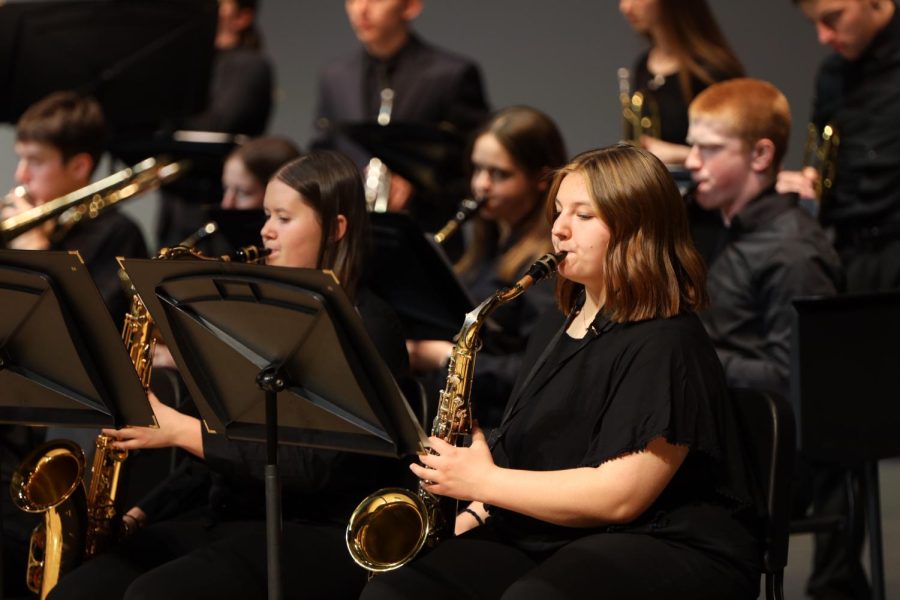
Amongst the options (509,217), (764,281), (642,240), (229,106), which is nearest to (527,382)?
(642,240)

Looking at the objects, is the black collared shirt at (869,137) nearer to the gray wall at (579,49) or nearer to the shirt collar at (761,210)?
the shirt collar at (761,210)

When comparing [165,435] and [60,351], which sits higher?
[60,351]

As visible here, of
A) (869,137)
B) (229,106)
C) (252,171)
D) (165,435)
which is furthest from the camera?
(229,106)

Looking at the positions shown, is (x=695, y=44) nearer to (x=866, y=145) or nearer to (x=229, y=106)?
(x=866, y=145)

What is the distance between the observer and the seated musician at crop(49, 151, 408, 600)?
8.21 ft

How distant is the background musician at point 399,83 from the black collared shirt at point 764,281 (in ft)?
4.38

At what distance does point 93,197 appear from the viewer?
413cm

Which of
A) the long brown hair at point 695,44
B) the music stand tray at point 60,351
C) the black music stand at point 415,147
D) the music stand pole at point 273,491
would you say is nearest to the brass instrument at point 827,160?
the long brown hair at point 695,44

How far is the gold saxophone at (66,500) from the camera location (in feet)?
8.79

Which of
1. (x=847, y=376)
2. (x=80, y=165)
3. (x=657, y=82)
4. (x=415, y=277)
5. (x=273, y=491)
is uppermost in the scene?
(x=657, y=82)

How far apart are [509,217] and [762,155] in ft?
2.66

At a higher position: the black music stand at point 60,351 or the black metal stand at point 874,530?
the black music stand at point 60,351

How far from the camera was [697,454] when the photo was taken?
7.47 feet

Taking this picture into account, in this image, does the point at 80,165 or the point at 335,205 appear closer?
the point at 335,205
